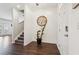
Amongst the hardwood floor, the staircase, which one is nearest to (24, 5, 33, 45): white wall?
the staircase

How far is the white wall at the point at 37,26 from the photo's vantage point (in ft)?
13.7

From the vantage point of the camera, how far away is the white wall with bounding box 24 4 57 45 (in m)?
4.17

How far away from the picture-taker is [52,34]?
4254 mm

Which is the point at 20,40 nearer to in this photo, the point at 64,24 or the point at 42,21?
the point at 42,21

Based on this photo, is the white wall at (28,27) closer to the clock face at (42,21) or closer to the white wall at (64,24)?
the clock face at (42,21)

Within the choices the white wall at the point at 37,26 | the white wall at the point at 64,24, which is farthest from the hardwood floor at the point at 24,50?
the white wall at the point at 37,26

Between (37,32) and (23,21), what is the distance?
79cm

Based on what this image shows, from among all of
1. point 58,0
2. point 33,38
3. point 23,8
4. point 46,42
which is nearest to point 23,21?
point 23,8

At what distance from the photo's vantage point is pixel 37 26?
4.34 metres

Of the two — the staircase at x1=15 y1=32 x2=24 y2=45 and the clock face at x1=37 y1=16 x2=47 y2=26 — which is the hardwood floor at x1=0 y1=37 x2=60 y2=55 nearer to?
the staircase at x1=15 y1=32 x2=24 y2=45

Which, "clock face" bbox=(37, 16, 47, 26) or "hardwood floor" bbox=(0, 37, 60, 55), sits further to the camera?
"clock face" bbox=(37, 16, 47, 26)

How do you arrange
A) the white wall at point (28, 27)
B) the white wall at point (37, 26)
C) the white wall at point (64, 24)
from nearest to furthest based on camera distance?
the white wall at point (64, 24)
the white wall at point (28, 27)
the white wall at point (37, 26)

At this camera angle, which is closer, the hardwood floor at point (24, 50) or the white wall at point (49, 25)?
the hardwood floor at point (24, 50)

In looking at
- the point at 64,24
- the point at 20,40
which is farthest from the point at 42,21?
the point at 64,24
